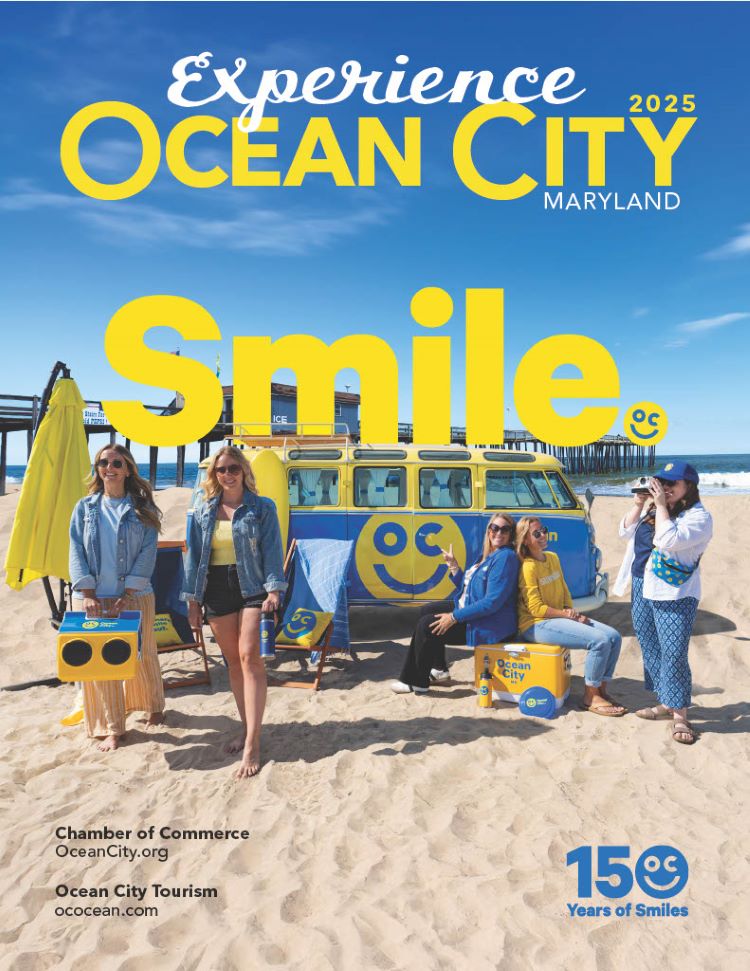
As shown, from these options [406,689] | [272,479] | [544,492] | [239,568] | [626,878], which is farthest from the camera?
[544,492]

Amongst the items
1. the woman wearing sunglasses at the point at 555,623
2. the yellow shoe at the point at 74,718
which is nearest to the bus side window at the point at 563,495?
the woman wearing sunglasses at the point at 555,623

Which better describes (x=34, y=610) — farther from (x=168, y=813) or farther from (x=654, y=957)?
(x=654, y=957)

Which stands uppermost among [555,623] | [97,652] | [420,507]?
[420,507]

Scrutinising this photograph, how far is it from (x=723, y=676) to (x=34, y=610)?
25.4 feet

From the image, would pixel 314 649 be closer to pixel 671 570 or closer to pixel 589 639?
pixel 589 639

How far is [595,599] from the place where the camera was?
6.66 meters

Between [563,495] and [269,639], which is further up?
[563,495]

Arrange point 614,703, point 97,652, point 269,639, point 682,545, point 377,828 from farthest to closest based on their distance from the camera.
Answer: point 269,639, point 614,703, point 682,545, point 97,652, point 377,828

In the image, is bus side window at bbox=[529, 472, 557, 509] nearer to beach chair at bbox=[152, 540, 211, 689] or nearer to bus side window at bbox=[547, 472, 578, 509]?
bus side window at bbox=[547, 472, 578, 509]

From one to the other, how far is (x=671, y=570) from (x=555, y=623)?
97 centimetres

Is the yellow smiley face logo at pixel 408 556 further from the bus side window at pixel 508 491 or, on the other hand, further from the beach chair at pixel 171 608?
the beach chair at pixel 171 608

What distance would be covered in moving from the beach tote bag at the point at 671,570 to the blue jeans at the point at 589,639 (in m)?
0.64

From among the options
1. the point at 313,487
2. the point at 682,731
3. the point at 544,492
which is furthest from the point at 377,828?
the point at 544,492

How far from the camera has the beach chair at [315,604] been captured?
5.88 metres
